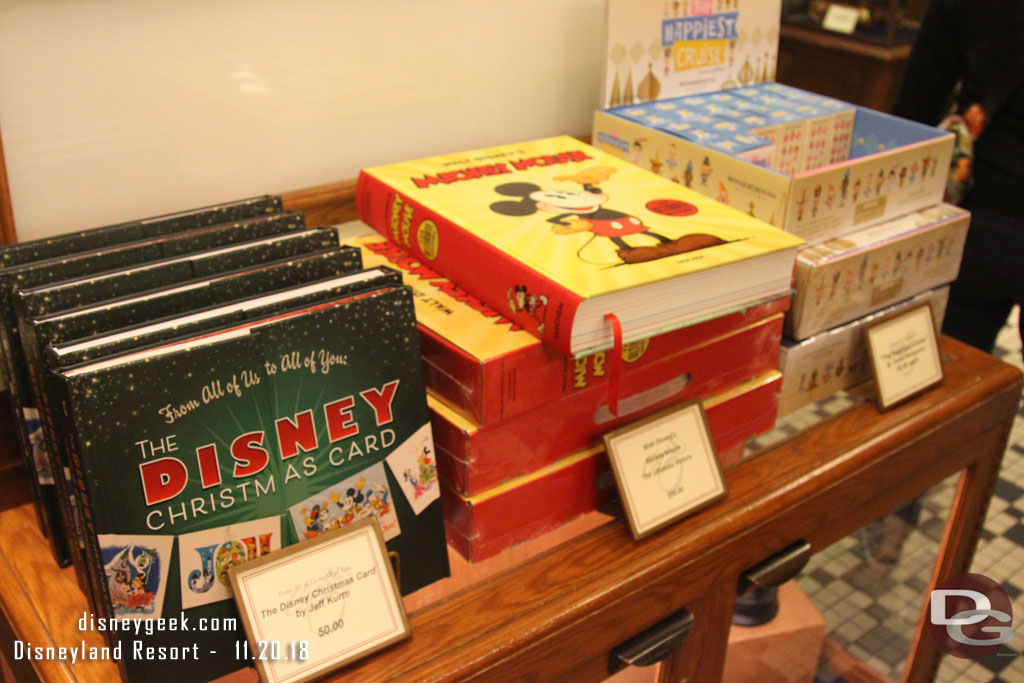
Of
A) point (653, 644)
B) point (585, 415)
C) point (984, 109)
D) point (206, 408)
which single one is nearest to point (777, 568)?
point (653, 644)

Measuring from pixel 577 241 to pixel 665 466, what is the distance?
0.90 ft

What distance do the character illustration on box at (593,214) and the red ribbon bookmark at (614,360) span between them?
7cm

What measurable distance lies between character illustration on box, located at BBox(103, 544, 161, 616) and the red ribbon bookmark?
1.47ft

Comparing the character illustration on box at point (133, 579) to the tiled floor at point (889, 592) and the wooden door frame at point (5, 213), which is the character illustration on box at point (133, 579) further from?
the tiled floor at point (889, 592)

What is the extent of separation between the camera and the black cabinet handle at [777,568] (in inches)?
41.1

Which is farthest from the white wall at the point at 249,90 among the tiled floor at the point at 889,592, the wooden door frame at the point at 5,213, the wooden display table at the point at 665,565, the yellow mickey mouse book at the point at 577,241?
the tiled floor at the point at 889,592

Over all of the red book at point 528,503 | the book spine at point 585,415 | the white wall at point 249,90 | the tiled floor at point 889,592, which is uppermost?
the white wall at point 249,90

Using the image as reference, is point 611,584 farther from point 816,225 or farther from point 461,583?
point 816,225

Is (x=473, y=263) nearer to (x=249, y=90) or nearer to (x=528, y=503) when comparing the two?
(x=528, y=503)

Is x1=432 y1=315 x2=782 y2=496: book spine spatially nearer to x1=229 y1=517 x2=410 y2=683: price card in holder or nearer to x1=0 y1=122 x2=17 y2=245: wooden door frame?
x1=229 y1=517 x2=410 y2=683: price card in holder

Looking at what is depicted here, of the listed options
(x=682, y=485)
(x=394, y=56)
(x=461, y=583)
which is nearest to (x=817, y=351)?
(x=682, y=485)

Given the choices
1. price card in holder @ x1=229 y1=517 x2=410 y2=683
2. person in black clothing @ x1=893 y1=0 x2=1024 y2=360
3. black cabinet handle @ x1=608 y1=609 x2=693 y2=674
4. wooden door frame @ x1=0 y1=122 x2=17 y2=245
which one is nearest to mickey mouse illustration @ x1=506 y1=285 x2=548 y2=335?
price card in holder @ x1=229 y1=517 x2=410 y2=683

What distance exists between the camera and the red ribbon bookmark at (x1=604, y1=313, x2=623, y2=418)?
83 cm

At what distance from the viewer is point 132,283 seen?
771 mm
